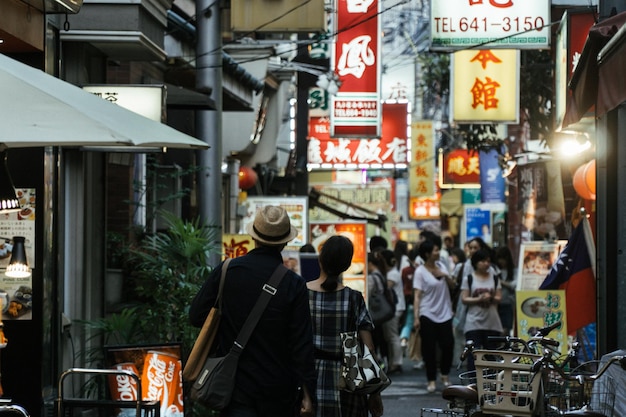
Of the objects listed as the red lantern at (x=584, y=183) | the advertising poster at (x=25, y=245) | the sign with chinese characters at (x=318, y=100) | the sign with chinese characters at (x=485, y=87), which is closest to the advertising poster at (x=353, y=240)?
the sign with chinese characters at (x=485, y=87)

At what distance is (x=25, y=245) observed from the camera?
10.3 meters

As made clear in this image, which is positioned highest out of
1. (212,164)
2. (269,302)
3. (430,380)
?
(212,164)

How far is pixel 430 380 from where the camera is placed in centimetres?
1664

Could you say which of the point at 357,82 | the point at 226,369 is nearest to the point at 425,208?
the point at 357,82

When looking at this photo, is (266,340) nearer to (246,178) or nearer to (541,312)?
(541,312)

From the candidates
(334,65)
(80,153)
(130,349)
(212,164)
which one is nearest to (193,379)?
(130,349)

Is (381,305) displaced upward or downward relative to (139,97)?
downward

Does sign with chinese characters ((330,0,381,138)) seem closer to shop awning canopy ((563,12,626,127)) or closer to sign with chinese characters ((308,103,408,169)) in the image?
sign with chinese characters ((308,103,408,169))

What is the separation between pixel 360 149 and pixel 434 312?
411 inches

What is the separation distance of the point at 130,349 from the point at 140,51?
3.96 m

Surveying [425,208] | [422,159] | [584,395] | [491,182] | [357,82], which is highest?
[357,82]

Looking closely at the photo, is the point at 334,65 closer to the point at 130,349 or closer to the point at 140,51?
Answer: the point at 140,51

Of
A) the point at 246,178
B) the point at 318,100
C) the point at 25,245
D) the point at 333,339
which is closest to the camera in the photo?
the point at 333,339

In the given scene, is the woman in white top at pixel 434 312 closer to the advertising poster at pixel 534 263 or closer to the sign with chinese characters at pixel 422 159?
the advertising poster at pixel 534 263
